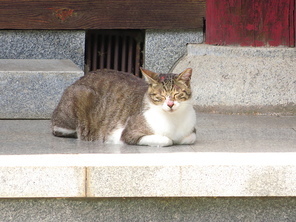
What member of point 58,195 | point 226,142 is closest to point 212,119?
point 226,142

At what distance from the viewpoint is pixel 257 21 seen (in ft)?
22.0

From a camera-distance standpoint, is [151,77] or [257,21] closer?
[151,77]

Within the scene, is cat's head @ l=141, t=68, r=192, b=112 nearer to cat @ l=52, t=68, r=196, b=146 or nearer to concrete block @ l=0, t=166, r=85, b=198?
cat @ l=52, t=68, r=196, b=146

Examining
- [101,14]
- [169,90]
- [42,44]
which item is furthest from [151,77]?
[42,44]

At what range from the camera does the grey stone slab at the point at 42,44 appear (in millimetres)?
6605

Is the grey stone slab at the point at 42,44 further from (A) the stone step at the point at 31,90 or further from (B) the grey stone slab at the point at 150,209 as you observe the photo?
(B) the grey stone slab at the point at 150,209

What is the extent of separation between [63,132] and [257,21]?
248 cm

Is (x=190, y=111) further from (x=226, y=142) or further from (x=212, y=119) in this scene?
(x=212, y=119)

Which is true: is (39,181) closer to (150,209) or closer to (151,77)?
(150,209)

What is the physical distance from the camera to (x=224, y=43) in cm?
675

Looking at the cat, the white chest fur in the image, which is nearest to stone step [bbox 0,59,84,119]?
the cat

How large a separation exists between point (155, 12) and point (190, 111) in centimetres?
220

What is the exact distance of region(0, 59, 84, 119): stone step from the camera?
5707mm

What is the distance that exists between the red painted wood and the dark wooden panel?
0.78ft
